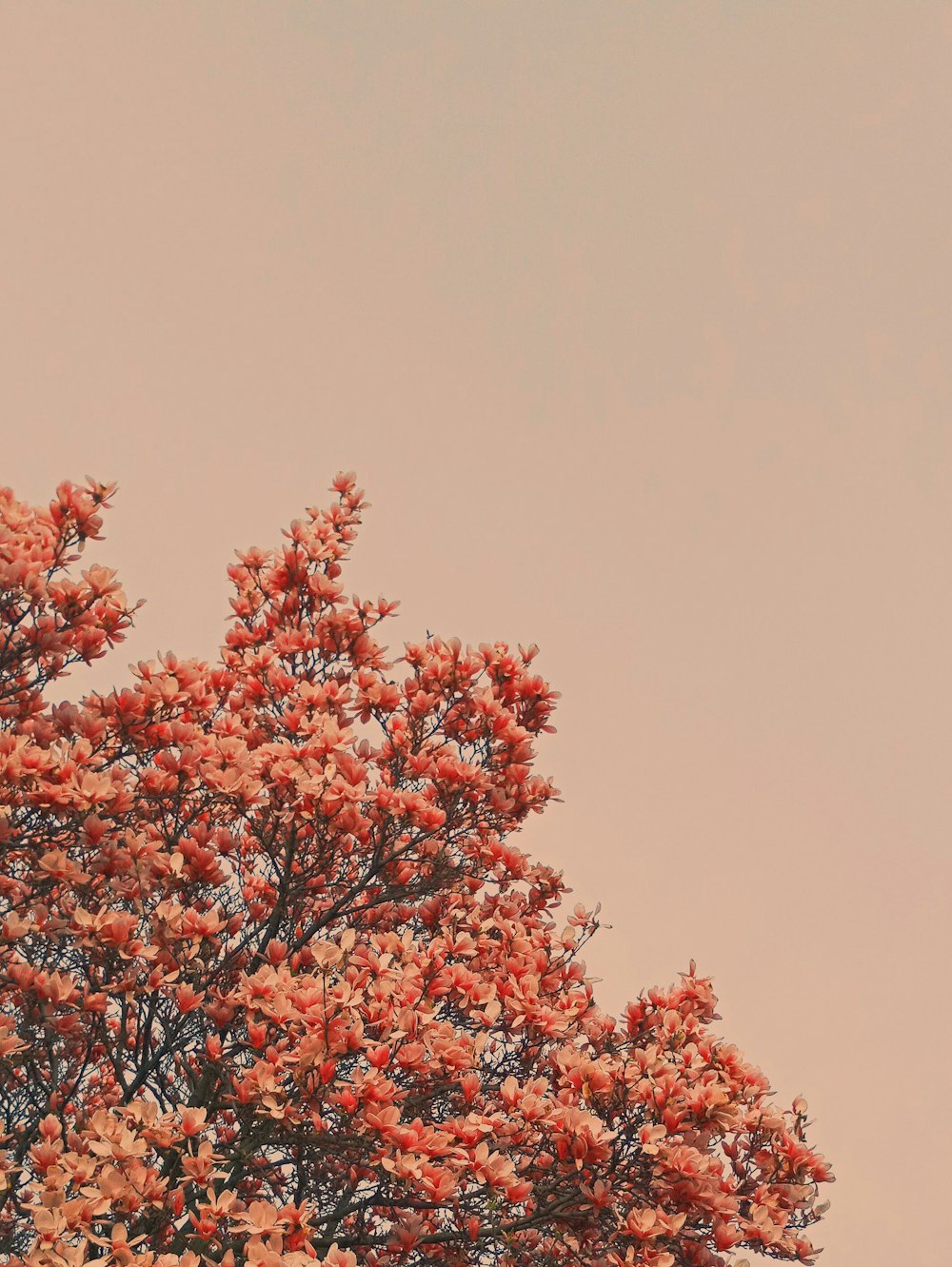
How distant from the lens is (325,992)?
6359 mm

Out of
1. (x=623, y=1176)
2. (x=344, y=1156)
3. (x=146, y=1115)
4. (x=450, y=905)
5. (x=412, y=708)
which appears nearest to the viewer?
(x=146, y=1115)

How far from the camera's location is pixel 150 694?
7625 millimetres

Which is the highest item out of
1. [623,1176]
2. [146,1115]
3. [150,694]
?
[150,694]

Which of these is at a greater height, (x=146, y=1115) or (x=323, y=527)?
(x=323, y=527)

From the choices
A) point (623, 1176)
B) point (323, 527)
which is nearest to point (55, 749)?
point (323, 527)

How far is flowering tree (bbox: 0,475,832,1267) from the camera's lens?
6312 mm

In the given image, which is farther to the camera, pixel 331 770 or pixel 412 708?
pixel 412 708

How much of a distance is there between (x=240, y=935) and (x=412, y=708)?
2.34 m

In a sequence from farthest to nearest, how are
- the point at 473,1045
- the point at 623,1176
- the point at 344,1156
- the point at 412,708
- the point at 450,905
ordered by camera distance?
1. the point at 450,905
2. the point at 412,708
3. the point at 344,1156
4. the point at 473,1045
5. the point at 623,1176

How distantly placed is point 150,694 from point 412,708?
188 cm

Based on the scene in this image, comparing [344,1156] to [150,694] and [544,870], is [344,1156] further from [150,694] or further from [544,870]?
[150,694]

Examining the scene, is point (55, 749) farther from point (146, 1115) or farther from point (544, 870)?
point (544, 870)

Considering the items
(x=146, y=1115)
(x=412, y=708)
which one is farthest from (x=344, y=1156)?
(x=412, y=708)

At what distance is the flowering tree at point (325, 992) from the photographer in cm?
631
